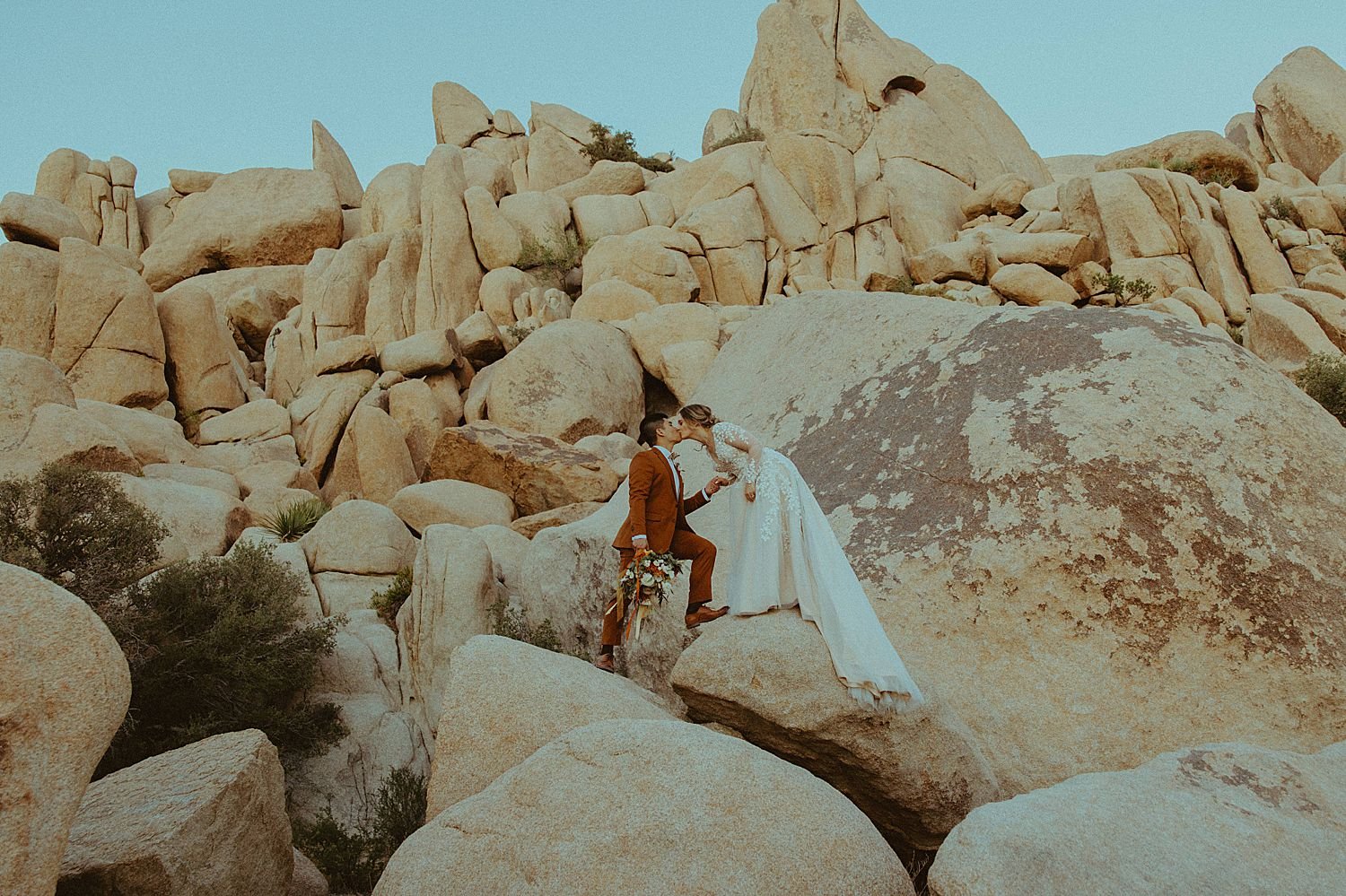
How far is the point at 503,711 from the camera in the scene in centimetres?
643

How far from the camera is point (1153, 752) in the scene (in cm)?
656

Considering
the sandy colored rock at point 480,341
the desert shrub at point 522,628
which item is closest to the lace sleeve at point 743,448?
the desert shrub at point 522,628

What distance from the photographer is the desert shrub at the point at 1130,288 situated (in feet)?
87.7

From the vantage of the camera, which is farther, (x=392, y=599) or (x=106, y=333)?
(x=106, y=333)

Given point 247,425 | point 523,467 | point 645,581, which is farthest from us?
point 247,425

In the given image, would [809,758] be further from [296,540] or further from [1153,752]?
[296,540]

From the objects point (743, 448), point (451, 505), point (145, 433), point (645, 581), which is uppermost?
point (743, 448)

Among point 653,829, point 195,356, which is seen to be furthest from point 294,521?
point 653,829

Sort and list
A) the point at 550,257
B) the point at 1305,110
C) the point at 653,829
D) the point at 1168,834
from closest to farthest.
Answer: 1. the point at 1168,834
2. the point at 653,829
3. the point at 550,257
4. the point at 1305,110

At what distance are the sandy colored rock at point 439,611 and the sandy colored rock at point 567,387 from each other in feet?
29.2

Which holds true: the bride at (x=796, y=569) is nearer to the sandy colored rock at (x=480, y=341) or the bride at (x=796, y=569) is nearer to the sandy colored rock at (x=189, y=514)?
the sandy colored rock at (x=189, y=514)

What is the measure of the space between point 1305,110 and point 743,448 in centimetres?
4161

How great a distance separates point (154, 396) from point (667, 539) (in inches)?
839

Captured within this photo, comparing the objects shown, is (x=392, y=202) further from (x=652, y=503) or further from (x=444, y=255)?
(x=652, y=503)
